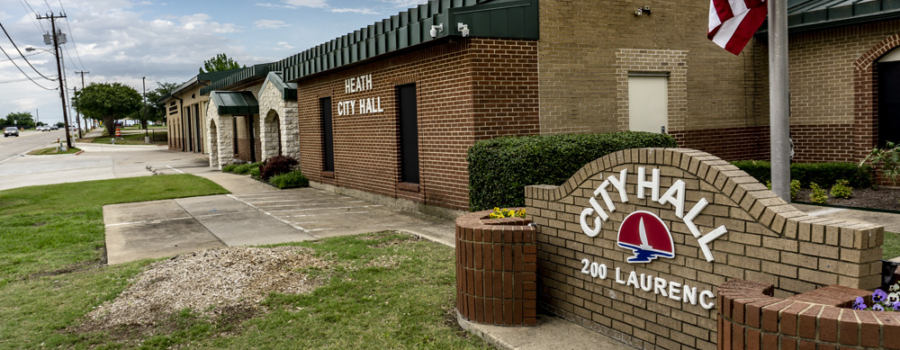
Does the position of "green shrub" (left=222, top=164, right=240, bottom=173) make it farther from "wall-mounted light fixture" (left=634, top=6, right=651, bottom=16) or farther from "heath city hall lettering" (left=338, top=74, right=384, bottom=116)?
"wall-mounted light fixture" (left=634, top=6, right=651, bottom=16)

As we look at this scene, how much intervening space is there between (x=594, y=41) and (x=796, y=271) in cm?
861

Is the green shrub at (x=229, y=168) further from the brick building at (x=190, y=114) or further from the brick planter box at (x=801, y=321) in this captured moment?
the brick planter box at (x=801, y=321)

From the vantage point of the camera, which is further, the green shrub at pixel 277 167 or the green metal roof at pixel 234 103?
the green metal roof at pixel 234 103

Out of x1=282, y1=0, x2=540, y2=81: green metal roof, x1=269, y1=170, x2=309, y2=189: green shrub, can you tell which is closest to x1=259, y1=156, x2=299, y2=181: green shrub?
x1=269, y1=170, x2=309, y2=189: green shrub

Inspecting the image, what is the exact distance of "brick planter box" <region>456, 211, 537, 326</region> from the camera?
5.07m

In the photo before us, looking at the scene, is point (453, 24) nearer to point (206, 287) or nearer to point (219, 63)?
point (206, 287)

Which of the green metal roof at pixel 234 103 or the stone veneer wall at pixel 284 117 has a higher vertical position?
the green metal roof at pixel 234 103

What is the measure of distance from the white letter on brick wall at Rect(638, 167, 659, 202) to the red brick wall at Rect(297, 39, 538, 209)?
6113mm

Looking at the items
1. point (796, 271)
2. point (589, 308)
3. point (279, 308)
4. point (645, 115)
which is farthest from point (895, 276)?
point (645, 115)

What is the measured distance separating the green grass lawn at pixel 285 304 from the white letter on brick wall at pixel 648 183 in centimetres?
169

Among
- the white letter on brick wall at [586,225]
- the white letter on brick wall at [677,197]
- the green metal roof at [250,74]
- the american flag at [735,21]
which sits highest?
the green metal roof at [250,74]

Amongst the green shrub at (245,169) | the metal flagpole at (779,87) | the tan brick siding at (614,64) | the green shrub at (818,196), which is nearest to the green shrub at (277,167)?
the green shrub at (245,169)

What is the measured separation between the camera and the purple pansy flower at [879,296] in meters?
3.15

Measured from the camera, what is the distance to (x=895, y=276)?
135 inches
